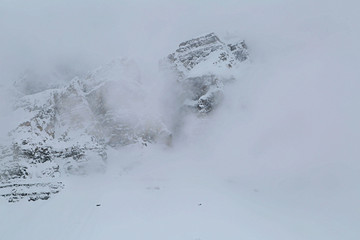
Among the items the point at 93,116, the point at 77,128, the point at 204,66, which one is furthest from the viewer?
the point at 204,66

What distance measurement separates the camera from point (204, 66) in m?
153

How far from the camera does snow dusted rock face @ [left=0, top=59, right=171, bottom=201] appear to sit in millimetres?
98438

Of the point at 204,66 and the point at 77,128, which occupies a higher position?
the point at 204,66

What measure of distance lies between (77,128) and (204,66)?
63.1 meters

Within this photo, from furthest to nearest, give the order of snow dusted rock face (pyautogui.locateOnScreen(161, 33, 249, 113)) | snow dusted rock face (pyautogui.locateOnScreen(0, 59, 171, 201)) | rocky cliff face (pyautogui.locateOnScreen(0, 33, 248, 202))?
snow dusted rock face (pyautogui.locateOnScreen(161, 33, 249, 113)), snow dusted rock face (pyautogui.locateOnScreen(0, 59, 171, 201)), rocky cliff face (pyautogui.locateOnScreen(0, 33, 248, 202))

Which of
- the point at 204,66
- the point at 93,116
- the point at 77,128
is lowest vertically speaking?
the point at 77,128

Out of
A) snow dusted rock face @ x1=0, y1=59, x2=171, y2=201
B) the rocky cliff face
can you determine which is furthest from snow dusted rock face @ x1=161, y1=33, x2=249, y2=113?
snow dusted rock face @ x1=0, y1=59, x2=171, y2=201

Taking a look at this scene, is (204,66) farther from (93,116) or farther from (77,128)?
(77,128)

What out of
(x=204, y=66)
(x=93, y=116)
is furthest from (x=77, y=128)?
(x=204, y=66)

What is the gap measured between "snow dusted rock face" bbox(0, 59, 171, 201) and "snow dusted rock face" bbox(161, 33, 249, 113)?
2005cm

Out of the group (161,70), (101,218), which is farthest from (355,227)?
(161,70)

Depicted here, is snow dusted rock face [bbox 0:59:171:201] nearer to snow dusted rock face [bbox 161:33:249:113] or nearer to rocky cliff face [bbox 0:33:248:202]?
rocky cliff face [bbox 0:33:248:202]

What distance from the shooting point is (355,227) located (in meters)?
71.6

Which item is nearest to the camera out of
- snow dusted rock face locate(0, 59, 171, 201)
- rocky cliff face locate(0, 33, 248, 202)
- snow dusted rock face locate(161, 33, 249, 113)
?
rocky cliff face locate(0, 33, 248, 202)
